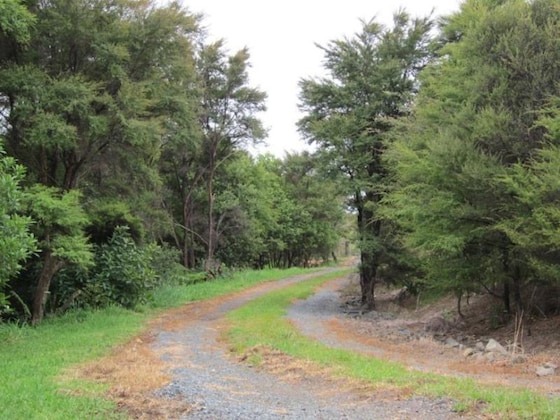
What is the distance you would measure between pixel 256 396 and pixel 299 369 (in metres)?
1.67

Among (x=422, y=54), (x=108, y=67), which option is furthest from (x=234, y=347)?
(x=422, y=54)

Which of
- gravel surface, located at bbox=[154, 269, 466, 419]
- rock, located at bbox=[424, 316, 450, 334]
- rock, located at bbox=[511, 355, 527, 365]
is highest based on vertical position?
gravel surface, located at bbox=[154, 269, 466, 419]

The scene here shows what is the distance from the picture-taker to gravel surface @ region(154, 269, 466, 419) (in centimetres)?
617

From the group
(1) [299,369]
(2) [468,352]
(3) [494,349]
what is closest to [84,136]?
(1) [299,369]

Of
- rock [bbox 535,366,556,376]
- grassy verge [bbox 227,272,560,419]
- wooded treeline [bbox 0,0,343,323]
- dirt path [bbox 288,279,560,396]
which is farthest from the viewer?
wooded treeline [bbox 0,0,343,323]

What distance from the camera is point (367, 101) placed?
779 inches

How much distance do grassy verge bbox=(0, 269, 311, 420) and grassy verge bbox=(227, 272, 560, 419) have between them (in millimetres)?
3000

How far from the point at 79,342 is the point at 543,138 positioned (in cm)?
1103

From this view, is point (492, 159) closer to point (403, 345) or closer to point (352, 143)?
point (403, 345)

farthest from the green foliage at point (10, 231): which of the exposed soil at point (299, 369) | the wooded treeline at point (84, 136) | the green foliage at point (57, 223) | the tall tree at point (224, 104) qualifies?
the tall tree at point (224, 104)

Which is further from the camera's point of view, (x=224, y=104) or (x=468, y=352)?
(x=224, y=104)

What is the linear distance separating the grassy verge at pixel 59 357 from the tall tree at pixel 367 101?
830 cm

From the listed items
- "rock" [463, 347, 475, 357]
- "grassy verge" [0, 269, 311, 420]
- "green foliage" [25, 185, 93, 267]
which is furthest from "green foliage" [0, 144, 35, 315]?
"rock" [463, 347, 475, 357]

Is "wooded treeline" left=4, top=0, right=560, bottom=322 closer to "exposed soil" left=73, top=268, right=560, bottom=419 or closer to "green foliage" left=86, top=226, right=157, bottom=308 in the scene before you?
"green foliage" left=86, top=226, right=157, bottom=308
